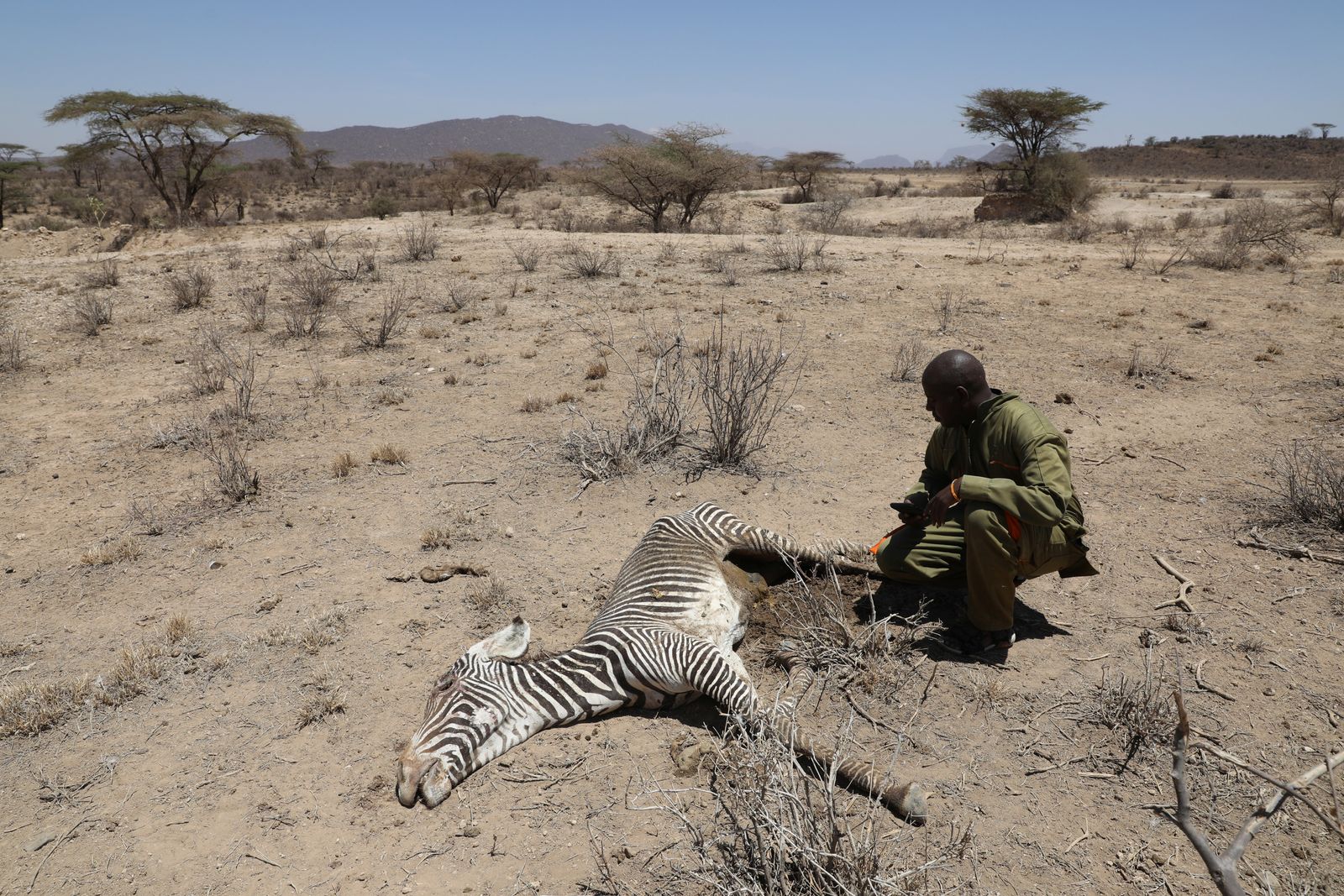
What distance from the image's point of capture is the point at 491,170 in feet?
96.6

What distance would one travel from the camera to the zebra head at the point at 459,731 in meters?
3.10

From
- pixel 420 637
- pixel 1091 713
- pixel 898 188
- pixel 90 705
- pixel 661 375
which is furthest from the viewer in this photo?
pixel 898 188

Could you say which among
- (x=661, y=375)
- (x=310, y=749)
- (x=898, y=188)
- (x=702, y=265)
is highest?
(x=898, y=188)

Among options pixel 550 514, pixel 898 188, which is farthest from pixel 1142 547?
pixel 898 188

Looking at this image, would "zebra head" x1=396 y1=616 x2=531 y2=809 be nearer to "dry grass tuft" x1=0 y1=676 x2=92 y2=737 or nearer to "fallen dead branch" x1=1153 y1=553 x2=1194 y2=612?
"dry grass tuft" x1=0 y1=676 x2=92 y2=737

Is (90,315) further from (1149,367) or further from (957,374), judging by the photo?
(1149,367)

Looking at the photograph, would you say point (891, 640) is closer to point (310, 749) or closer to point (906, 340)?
point (310, 749)

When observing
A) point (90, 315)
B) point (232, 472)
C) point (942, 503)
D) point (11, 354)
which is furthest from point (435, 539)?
point (90, 315)

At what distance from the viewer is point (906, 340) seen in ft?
29.3

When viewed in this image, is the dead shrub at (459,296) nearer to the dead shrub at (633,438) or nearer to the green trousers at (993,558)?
the dead shrub at (633,438)

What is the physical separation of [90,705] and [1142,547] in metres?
5.72

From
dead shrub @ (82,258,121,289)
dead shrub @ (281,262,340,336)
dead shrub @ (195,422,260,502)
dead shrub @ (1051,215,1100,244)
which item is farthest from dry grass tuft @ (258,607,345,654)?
dead shrub @ (1051,215,1100,244)

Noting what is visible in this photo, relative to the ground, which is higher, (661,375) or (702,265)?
(702,265)

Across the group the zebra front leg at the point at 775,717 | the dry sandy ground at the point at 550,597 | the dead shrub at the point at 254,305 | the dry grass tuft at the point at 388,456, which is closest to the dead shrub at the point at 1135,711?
the dry sandy ground at the point at 550,597
